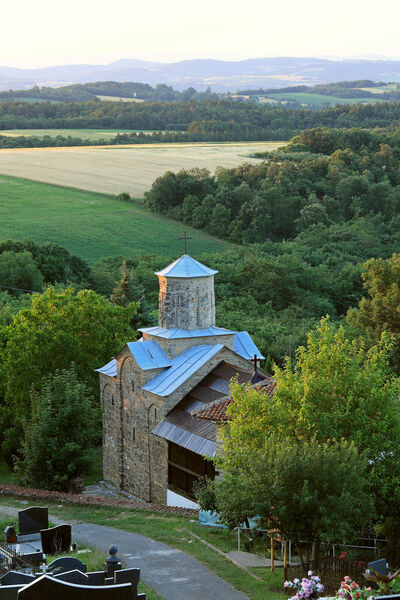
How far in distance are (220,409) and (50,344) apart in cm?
1561

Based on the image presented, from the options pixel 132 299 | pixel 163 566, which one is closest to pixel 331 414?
pixel 163 566

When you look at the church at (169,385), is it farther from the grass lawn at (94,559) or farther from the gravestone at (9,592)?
the gravestone at (9,592)

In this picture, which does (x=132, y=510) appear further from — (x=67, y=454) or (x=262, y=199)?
(x=262, y=199)

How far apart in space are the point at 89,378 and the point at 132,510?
1280 cm

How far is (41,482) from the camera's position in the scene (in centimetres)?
3303

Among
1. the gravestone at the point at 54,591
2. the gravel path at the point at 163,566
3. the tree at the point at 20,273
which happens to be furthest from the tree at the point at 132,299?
the gravestone at the point at 54,591

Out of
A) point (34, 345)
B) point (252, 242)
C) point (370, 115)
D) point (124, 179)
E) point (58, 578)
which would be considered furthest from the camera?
point (370, 115)

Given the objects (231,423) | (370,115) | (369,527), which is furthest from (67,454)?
(370,115)

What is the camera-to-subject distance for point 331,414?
22281 mm

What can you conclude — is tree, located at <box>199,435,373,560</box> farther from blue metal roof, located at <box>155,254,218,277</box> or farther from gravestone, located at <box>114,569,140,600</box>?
blue metal roof, located at <box>155,254,218,277</box>

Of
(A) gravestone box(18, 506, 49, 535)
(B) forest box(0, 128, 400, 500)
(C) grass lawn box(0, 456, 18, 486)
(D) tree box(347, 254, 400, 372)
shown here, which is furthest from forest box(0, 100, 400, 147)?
(A) gravestone box(18, 506, 49, 535)

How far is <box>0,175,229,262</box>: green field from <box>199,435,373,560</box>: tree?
58.7 metres

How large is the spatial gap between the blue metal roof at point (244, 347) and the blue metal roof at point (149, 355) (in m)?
3.32

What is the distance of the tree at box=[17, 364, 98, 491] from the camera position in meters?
32.7
